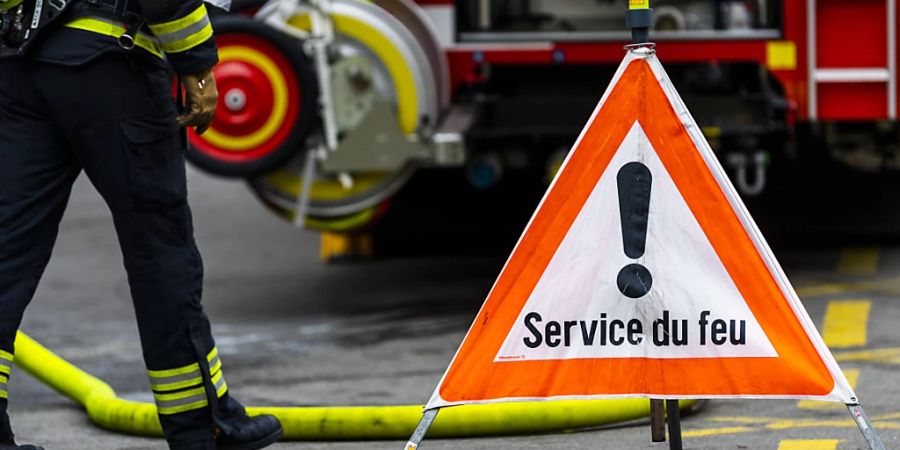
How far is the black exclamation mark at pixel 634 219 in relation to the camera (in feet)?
12.4

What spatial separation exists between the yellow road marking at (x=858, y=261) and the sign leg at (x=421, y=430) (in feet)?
14.7

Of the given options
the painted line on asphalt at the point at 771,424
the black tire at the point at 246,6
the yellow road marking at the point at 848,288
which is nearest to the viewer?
the painted line on asphalt at the point at 771,424

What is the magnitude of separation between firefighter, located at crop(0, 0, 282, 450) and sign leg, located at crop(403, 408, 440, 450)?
19.6 inches

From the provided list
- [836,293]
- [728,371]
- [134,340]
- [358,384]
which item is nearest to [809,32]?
[836,293]

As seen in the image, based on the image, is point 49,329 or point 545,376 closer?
point 545,376

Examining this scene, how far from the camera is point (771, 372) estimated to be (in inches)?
146

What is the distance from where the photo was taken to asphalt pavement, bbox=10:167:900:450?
4750 mm

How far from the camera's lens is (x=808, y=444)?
4.49 metres

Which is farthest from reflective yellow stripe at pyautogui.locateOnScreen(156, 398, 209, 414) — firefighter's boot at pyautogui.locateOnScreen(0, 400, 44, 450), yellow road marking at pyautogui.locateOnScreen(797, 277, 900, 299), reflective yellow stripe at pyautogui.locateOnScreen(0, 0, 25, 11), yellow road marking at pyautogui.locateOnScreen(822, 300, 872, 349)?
yellow road marking at pyautogui.locateOnScreen(797, 277, 900, 299)

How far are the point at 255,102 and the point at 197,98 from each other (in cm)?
255

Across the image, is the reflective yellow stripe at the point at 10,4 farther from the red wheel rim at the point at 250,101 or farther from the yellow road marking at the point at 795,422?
the red wheel rim at the point at 250,101

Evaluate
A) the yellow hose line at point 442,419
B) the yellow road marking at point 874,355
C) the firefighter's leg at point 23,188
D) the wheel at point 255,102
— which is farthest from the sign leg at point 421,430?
the wheel at point 255,102

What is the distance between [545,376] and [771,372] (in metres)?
0.49

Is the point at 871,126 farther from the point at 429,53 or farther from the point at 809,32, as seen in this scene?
the point at 429,53
